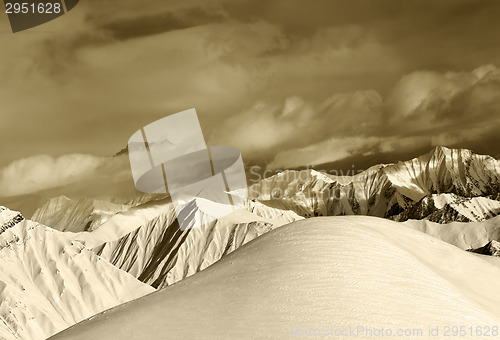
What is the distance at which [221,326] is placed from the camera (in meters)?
20.9

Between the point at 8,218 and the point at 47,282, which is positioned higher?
the point at 8,218

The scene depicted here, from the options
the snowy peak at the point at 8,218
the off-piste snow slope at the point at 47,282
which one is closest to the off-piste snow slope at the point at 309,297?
the off-piste snow slope at the point at 47,282

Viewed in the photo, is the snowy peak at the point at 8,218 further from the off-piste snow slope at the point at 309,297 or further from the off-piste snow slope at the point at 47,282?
the off-piste snow slope at the point at 309,297

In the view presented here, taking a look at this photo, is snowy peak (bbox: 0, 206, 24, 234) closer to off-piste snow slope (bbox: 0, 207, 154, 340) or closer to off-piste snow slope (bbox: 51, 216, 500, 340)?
off-piste snow slope (bbox: 0, 207, 154, 340)

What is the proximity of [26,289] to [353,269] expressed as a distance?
95932 millimetres

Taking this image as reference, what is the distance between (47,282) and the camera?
384ft

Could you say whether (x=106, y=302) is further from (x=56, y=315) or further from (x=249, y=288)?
(x=249, y=288)

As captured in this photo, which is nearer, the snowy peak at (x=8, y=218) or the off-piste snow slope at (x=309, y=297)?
the off-piste snow slope at (x=309, y=297)

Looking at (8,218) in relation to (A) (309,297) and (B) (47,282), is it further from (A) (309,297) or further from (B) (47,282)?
(A) (309,297)

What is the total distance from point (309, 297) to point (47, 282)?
103 metres

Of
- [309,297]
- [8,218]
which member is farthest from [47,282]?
[309,297]

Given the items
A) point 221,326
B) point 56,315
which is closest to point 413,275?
point 221,326

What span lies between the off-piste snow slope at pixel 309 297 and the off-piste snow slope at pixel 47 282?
78337mm

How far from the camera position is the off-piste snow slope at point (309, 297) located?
68.9 ft
